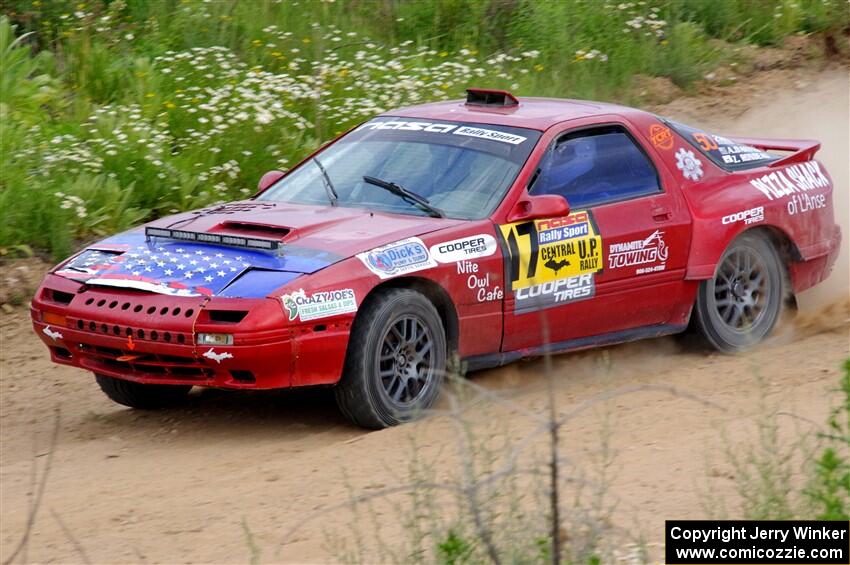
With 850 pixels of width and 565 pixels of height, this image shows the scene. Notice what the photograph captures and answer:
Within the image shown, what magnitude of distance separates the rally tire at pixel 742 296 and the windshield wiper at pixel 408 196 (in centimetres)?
191

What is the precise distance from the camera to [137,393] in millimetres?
7336

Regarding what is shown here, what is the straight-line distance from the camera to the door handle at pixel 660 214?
7.73 m

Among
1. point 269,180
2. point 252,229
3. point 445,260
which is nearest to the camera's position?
point 445,260

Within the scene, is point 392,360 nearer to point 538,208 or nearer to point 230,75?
point 538,208

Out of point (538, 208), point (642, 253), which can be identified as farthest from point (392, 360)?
point (642, 253)

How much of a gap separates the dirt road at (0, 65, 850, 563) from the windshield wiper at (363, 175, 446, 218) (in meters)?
1.08

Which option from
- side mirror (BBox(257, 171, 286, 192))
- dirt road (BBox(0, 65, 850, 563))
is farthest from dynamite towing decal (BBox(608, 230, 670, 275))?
side mirror (BBox(257, 171, 286, 192))

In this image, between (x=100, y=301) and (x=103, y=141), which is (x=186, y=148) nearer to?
(x=103, y=141)

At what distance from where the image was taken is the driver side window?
7.42 metres

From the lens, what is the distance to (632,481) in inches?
219

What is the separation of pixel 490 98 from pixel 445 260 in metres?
1.67

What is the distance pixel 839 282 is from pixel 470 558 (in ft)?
19.9

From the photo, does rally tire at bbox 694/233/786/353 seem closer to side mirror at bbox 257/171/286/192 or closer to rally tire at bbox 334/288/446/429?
rally tire at bbox 334/288/446/429

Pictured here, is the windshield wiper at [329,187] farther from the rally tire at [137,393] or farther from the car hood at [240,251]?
the rally tire at [137,393]
